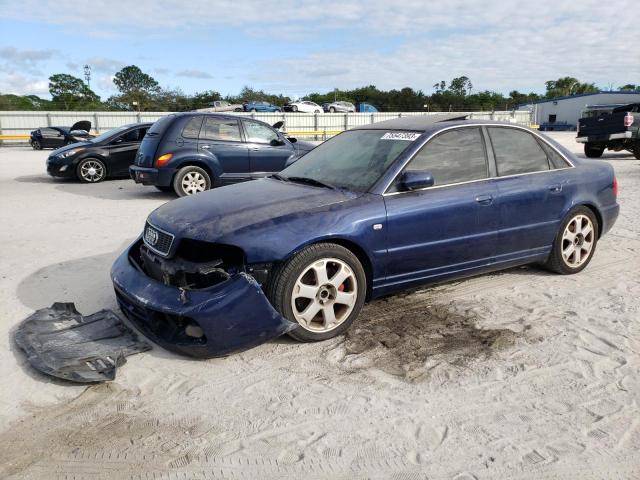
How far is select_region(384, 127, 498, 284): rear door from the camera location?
4.36m

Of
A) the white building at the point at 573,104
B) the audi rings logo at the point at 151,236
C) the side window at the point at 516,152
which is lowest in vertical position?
the audi rings logo at the point at 151,236

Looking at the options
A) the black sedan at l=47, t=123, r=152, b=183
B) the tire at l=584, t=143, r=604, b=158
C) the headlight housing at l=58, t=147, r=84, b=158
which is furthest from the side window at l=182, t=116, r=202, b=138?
the tire at l=584, t=143, r=604, b=158

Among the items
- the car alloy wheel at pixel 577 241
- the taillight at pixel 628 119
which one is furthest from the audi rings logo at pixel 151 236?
the taillight at pixel 628 119

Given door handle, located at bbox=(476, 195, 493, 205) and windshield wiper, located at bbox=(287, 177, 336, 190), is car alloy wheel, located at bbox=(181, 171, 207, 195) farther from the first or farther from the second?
door handle, located at bbox=(476, 195, 493, 205)

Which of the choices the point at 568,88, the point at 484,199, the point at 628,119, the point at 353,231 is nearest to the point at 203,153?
the point at 484,199

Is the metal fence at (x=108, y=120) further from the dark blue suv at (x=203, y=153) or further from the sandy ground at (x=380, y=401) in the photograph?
the sandy ground at (x=380, y=401)

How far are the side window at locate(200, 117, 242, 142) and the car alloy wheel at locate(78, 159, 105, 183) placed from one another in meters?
3.86

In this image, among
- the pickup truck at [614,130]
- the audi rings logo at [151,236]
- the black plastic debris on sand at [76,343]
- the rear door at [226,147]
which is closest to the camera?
the black plastic debris on sand at [76,343]

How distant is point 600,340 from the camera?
4.04 meters

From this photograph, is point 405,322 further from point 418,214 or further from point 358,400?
point 358,400

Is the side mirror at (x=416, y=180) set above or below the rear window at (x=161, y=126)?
below

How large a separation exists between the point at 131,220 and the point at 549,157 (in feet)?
19.3

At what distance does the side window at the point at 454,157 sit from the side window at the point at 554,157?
84cm

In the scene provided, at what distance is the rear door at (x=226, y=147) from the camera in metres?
10.4
